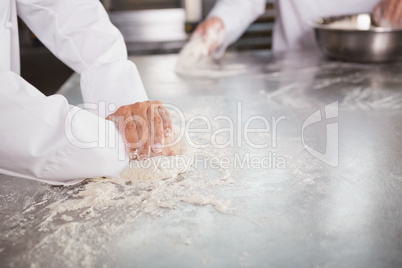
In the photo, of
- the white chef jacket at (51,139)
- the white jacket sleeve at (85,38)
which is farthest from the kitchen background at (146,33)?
the white chef jacket at (51,139)

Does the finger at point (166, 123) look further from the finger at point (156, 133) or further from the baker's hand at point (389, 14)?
the baker's hand at point (389, 14)

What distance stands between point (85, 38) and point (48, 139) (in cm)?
45

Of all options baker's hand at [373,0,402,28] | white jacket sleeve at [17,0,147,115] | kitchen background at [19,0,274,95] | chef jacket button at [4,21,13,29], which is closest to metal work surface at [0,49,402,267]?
white jacket sleeve at [17,0,147,115]

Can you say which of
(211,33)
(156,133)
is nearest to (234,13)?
(211,33)

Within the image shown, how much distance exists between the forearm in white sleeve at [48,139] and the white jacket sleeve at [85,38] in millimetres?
278

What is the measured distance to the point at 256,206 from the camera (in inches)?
29.3

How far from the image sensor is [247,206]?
745 mm

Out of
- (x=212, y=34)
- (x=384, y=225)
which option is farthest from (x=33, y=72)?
(x=384, y=225)

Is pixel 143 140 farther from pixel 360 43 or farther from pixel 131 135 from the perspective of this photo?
pixel 360 43

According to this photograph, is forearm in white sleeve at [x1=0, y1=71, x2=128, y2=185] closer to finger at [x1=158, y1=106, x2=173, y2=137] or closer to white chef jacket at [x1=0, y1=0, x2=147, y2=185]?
white chef jacket at [x1=0, y1=0, x2=147, y2=185]

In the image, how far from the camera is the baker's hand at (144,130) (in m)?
0.88

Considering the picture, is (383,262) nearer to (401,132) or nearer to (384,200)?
(384,200)

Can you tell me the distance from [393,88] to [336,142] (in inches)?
22.1

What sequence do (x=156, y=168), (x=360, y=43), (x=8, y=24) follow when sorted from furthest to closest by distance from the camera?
1. (x=360, y=43)
2. (x=8, y=24)
3. (x=156, y=168)
